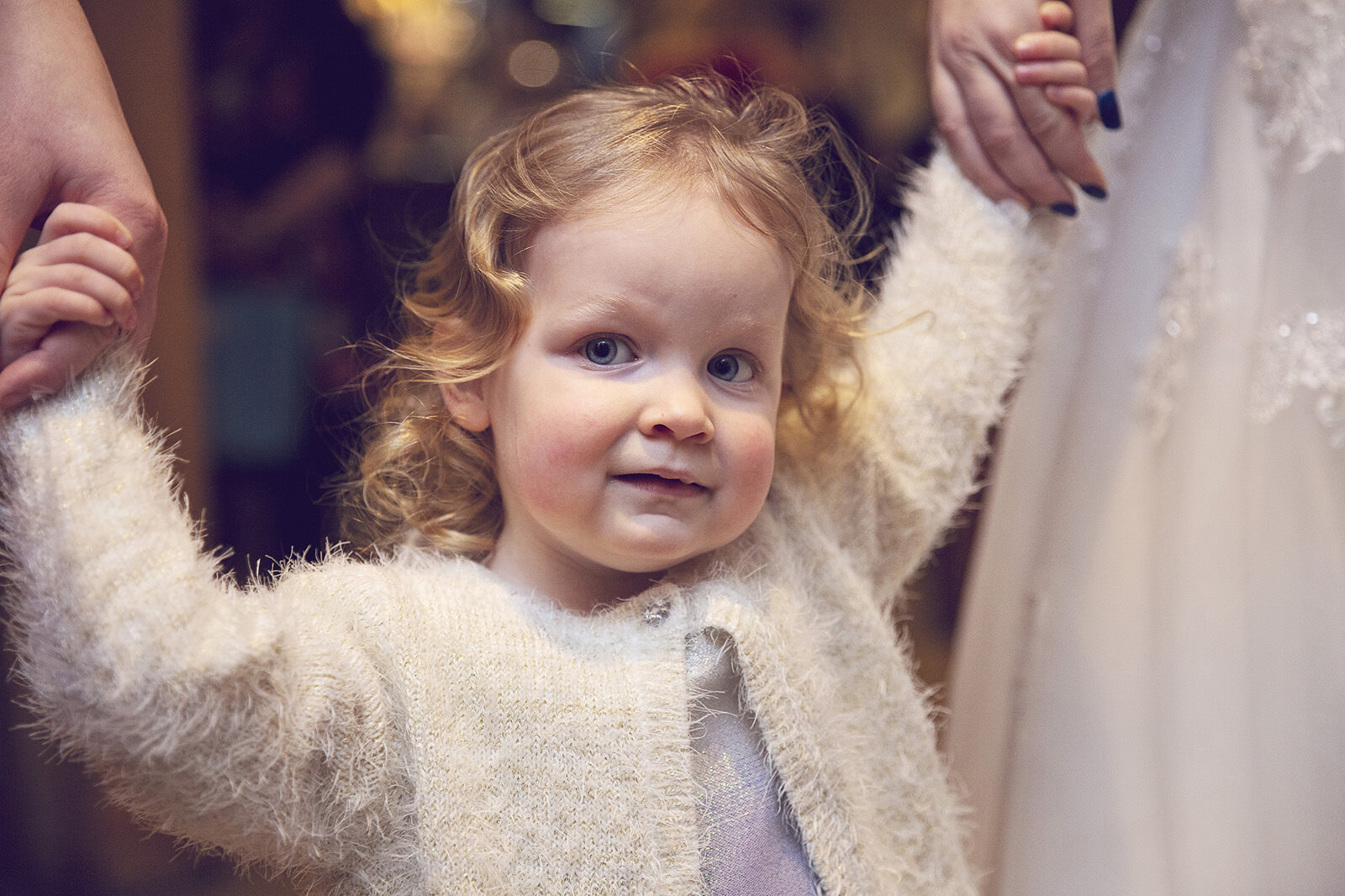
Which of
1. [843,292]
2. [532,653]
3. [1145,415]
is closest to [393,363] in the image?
[532,653]

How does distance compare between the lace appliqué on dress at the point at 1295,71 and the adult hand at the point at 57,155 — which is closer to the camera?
the adult hand at the point at 57,155

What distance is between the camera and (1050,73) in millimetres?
903

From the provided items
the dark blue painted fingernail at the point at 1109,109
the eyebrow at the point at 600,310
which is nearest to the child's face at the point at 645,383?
the eyebrow at the point at 600,310

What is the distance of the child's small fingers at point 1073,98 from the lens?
0.91 metres

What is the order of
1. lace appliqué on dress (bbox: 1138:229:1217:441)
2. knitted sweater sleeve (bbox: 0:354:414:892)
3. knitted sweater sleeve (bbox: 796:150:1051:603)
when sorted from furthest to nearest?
lace appliqué on dress (bbox: 1138:229:1217:441) → knitted sweater sleeve (bbox: 796:150:1051:603) → knitted sweater sleeve (bbox: 0:354:414:892)

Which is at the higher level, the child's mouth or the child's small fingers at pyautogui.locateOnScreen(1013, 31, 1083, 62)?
the child's small fingers at pyautogui.locateOnScreen(1013, 31, 1083, 62)

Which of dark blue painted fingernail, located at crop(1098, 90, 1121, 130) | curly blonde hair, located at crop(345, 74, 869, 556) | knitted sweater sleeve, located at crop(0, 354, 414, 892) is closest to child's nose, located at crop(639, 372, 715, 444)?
curly blonde hair, located at crop(345, 74, 869, 556)

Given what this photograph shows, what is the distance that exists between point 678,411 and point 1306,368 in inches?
23.7

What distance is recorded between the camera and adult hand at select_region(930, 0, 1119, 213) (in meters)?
0.92

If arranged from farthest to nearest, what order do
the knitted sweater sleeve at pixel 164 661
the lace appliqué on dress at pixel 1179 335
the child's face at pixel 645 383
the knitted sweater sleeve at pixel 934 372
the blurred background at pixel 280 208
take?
the blurred background at pixel 280 208 → the lace appliqué on dress at pixel 1179 335 → the knitted sweater sleeve at pixel 934 372 → the child's face at pixel 645 383 → the knitted sweater sleeve at pixel 164 661

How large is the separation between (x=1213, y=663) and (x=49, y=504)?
36.6 inches

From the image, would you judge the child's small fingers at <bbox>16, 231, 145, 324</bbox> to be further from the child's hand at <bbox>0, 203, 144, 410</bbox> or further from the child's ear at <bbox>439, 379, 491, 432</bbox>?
the child's ear at <bbox>439, 379, 491, 432</bbox>

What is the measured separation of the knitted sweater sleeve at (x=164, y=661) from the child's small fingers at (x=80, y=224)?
0.25ft

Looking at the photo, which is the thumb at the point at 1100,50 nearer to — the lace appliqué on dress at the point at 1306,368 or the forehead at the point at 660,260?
the lace appliqué on dress at the point at 1306,368
